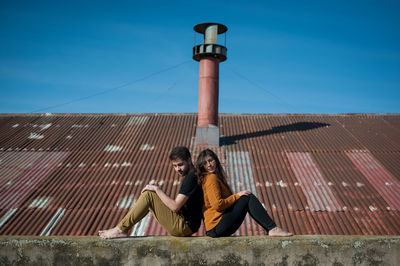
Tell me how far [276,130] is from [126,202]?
8.38m

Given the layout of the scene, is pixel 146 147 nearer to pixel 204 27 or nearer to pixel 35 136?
pixel 35 136

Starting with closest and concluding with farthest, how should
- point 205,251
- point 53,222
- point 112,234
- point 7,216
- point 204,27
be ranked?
point 205,251, point 112,234, point 53,222, point 7,216, point 204,27

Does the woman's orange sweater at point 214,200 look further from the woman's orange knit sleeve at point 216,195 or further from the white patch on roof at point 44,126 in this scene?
the white patch on roof at point 44,126

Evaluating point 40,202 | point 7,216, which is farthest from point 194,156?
point 7,216

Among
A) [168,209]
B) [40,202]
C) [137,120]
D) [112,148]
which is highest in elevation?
[137,120]

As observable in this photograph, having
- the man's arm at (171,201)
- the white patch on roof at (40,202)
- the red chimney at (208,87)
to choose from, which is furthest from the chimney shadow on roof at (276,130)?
the man's arm at (171,201)

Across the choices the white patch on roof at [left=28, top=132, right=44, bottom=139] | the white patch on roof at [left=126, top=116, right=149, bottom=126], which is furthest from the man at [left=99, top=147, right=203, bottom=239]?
the white patch on roof at [left=28, top=132, right=44, bottom=139]

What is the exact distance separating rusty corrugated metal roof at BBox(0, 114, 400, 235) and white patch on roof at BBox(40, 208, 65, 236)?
3 cm

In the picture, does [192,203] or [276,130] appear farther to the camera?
[276,130]

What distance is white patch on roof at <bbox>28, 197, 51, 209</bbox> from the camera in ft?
33.9

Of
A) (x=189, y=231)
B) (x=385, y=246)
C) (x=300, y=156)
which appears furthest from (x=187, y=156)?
(x=300, y=156)

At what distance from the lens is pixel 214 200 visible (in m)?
3.37

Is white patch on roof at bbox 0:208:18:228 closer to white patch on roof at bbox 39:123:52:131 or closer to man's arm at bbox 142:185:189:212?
white patch on roof at bbox 39:123:52:131

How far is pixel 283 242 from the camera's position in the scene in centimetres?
311
